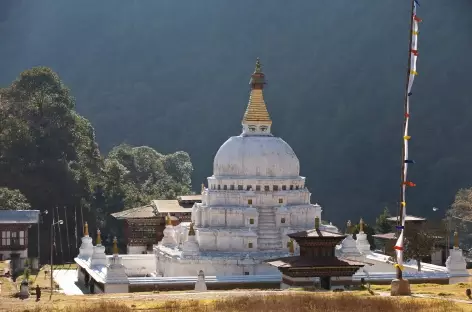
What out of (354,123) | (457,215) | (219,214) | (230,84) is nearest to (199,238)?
(219,214)

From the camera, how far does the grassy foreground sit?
33750 millimetres

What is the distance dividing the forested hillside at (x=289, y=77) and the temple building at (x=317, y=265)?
7183cm

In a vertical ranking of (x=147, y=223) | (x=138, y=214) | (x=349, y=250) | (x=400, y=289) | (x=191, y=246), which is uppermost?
(x=138, y=214)

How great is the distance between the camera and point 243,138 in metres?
60.1

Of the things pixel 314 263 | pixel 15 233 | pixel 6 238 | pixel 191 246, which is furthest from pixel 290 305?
pixel 6 238

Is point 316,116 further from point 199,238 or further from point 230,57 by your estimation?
point 199,238

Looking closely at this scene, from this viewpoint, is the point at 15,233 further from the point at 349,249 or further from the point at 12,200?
the point at 349,249

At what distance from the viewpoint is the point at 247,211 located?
57.1 m

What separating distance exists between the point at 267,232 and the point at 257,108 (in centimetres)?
814

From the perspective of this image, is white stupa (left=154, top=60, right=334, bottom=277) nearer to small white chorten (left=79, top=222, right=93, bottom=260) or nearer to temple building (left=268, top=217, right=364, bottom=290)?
small white chorten (left=79, top=222, right=93, bottom=260)

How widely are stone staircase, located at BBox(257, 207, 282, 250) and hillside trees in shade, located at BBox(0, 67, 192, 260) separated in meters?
23.3

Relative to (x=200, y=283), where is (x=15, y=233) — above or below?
above

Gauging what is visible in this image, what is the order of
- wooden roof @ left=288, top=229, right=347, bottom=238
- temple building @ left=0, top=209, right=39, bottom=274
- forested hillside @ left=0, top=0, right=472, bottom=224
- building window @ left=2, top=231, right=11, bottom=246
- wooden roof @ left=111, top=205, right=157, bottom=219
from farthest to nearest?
forested hillside @ left=0, top=0, right=472, bottom=224 → wooden roof @ left=111, top=205, right=157, bottom=219 → building window @ left=2, top=231, right=11, bottom=246 → temple building @ left=0, top=209, right=39, bottom=274 → wooden roof @ left=288, top=229, right=347, bottom=238

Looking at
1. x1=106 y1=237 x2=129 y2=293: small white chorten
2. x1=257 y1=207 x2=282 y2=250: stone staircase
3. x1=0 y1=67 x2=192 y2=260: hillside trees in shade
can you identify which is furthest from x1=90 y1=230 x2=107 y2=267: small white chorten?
x1=0 y1=67 x2=192 y2=260: hillside trees in shade
